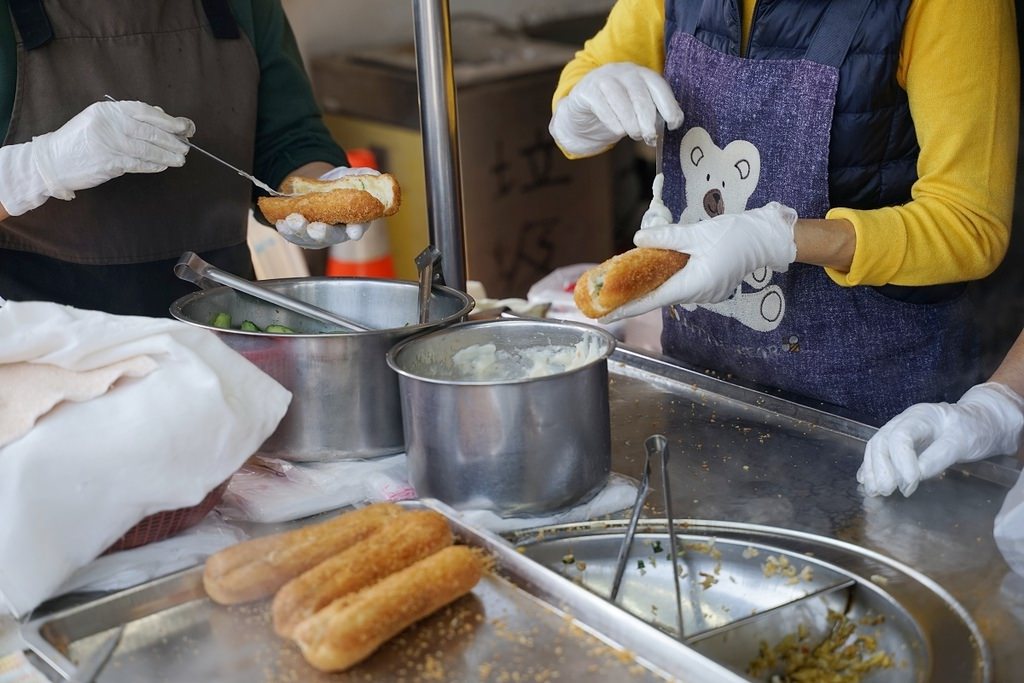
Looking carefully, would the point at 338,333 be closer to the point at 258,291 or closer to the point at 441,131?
the point at 258,291

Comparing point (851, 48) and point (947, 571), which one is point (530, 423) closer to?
point (947, 571)

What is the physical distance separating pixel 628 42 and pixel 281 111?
81 cm

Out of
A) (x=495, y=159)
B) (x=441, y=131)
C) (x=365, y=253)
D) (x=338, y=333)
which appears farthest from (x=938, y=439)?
(x=495, y=159)

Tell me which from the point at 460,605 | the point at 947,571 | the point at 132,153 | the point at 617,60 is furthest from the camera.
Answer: the point at 617,60

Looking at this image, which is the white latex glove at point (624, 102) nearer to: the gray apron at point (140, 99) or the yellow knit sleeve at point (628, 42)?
the yellow knit sleeve at point (628, 42)

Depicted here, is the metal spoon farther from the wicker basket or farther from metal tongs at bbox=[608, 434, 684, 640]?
metal tongs at bbox=[608, 434, 684, 640]

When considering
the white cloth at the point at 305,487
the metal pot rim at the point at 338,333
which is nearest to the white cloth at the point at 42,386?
the metal pot rim at the point at 338,333

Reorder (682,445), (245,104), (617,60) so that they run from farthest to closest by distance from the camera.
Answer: (245,104)
(617,60)
(682,445)

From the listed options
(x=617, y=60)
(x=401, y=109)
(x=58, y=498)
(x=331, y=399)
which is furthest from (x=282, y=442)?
(x=401, y=109)

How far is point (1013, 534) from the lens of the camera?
54.5 inches

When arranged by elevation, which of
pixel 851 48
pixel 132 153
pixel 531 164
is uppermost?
pixel 851 48

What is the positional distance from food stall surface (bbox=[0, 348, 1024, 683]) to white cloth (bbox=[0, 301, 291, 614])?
9 cm

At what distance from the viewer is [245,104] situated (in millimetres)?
2445

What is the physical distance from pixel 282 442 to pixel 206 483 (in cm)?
28
